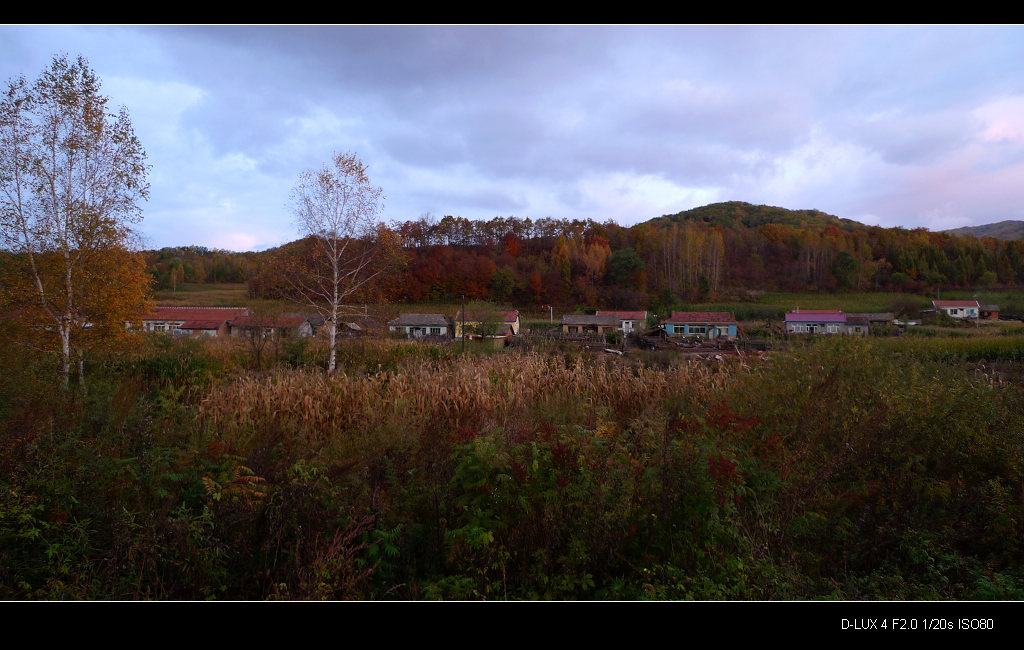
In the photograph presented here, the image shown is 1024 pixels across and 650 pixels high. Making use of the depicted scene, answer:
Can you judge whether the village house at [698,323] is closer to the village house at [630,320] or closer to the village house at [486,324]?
the village house at [630,320]

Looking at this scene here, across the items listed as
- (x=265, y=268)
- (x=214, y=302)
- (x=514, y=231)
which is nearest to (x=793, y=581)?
(x=265, y=268)

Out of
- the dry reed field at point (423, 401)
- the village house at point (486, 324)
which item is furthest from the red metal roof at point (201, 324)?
the dry reed field at point (423, 401)

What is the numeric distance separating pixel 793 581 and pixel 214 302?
70.7 meters

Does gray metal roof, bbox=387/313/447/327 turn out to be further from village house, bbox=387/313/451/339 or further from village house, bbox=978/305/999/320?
village house, bbox=978/305/999/320

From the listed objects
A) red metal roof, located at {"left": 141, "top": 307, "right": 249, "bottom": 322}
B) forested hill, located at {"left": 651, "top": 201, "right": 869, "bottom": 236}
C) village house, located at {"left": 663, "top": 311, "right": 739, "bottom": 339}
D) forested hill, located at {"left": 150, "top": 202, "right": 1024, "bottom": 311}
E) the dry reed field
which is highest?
forested hill, located at {"left": 651, "top": 201, "right": 869, "bottom": 236}

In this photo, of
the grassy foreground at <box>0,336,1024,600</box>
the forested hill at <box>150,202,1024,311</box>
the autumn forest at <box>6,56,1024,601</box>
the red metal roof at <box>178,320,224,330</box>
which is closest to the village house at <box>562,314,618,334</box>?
the forested hill at <box>150,202,1024,311</box>

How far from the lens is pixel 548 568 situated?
3.04 metres

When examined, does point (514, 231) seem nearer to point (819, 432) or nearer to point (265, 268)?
point (265, 268)

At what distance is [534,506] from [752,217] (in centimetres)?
15358

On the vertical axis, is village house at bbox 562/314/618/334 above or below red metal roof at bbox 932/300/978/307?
below

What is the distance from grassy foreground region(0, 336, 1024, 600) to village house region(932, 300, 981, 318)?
7336 centimetres

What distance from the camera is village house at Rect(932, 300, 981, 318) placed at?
59.0m

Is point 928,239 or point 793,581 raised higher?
point 928,239
